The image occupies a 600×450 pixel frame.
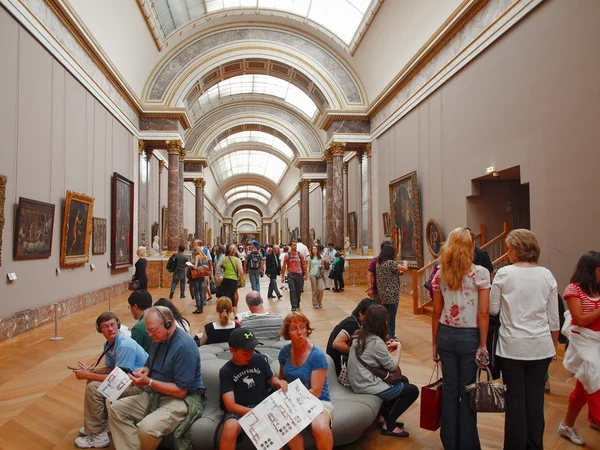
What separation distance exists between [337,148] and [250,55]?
5.60 meters

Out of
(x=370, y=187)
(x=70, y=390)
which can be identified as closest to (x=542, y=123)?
(x=70, y=390)

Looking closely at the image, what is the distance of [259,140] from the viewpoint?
129 ft

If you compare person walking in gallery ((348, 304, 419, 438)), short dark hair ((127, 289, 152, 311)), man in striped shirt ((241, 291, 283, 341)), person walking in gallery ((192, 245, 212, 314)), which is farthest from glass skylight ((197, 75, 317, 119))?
person walking in gallery ((348, 304, 419, 438))

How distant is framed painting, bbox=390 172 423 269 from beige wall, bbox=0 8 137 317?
928 cm

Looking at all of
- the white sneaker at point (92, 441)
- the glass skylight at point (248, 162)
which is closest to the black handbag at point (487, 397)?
the white sneaker at point (92, 441)

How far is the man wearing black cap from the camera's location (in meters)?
3.67

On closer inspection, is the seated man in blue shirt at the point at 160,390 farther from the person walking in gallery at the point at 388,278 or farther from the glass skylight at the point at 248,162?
the glass skylight at the point at 248,162

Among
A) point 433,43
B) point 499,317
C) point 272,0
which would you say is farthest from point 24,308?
point 272,0

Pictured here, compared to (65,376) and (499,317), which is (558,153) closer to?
(499,317)

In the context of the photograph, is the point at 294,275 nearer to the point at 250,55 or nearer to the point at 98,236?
the point at 98,236

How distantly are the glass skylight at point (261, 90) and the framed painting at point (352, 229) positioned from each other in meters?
6.56

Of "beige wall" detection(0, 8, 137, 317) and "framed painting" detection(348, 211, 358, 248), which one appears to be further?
"framed painting" detection(348, 211, 358, 248)

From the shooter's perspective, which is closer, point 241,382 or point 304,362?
point 241,382

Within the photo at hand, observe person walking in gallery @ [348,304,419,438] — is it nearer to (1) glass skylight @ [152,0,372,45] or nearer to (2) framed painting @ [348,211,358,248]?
(1) glass skylight @ [152,0,372,45]
